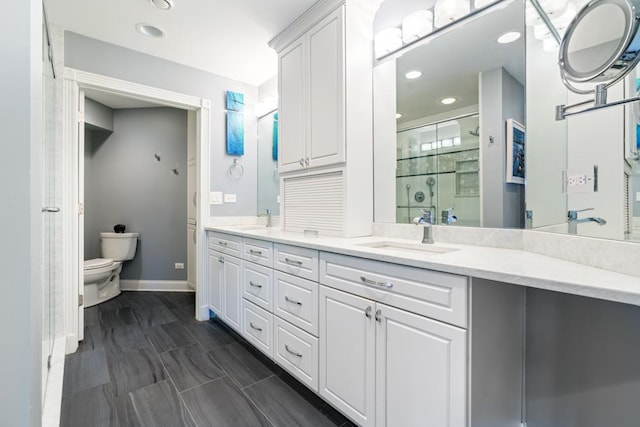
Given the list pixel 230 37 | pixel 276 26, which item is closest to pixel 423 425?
pixel 276 26

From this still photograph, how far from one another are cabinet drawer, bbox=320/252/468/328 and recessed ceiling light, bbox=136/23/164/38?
7.27ft

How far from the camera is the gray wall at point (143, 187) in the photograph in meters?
3.78

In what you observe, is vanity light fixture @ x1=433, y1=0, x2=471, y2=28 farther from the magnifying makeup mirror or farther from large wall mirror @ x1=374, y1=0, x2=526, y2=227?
the magnifying makeup mirror

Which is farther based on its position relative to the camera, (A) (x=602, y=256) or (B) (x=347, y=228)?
(B) (x=347, y=228)

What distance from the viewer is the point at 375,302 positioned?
1234 millimetres

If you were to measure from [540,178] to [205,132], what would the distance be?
2668 mm

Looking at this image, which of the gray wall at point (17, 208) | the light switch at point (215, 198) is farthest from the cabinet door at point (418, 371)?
the light switch at point (215, 198)

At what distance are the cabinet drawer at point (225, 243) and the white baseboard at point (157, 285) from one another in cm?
140

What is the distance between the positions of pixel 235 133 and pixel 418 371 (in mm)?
2677

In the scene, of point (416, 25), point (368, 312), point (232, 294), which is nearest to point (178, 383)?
point (232, 294)

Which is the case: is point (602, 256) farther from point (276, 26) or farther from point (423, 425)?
point (276, 26)

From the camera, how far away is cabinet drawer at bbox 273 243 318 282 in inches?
61.2

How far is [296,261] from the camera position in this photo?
166cm

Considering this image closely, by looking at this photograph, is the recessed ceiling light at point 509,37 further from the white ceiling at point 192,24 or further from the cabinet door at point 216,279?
the cabinet door at point 216,279
